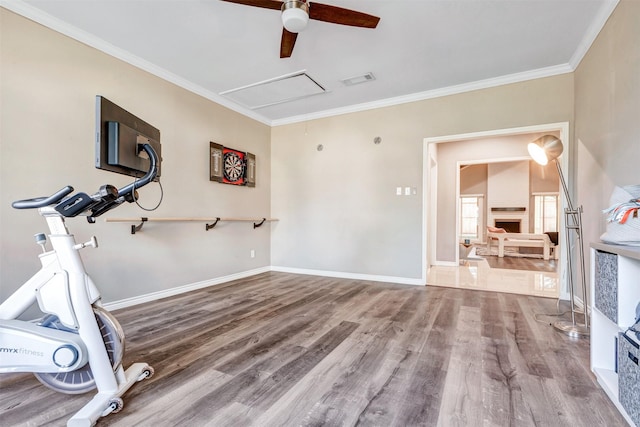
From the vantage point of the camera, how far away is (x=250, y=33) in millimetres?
2758

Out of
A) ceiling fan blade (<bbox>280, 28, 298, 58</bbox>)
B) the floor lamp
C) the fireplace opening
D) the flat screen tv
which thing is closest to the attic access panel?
ceiling fan blade (<bbox>280, 28, 298, 58</bbox>)

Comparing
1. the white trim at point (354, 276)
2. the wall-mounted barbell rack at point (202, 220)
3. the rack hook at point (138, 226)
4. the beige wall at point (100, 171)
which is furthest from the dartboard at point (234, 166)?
the white trim at point (354, 276)

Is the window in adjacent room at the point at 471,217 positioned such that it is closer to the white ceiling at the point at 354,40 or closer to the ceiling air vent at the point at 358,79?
the white ceiling at the point at 354,40

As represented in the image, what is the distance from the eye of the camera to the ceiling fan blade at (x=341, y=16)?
204cm

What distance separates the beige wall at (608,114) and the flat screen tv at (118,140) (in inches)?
122

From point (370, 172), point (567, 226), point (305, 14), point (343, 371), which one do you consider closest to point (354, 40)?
point (305, 14)

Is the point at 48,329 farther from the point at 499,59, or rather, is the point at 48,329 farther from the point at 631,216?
the point at 499,59

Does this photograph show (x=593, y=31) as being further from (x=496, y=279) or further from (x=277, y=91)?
(x=277, y=91)

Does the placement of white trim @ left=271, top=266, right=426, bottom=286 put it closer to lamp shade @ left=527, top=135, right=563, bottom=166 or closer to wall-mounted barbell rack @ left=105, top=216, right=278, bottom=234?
wall-mounted barbell rack @ left=105, top=216, right=278, bottom=234

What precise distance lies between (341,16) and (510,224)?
9884 mm

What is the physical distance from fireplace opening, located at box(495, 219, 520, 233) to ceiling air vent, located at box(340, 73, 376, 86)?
326 inches

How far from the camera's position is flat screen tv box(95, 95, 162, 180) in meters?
→ 1.33

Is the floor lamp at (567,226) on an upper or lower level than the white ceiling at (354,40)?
lower

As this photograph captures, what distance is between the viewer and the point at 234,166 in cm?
437
